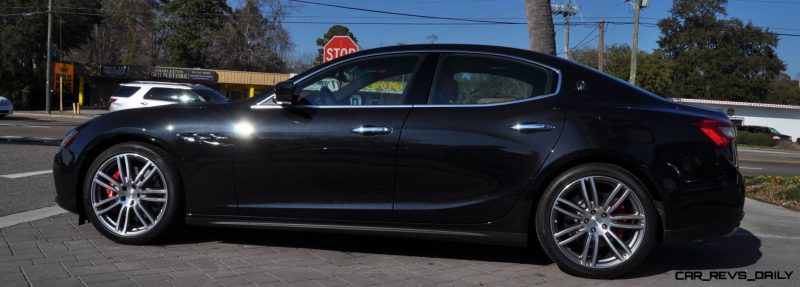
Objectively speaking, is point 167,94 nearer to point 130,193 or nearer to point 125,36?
point 130,193

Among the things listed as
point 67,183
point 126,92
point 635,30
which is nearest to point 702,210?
point 67,183

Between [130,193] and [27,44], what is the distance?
4758cm

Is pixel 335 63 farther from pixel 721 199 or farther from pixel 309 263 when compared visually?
pixel 721 199

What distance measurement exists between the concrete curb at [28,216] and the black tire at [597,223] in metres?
4.14

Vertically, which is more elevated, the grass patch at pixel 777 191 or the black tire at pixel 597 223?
the black tire at pixel 597 223

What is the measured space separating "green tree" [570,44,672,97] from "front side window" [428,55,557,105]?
160 feet

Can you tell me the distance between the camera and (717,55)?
6994 centimetres

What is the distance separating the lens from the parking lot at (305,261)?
3877 millimetres

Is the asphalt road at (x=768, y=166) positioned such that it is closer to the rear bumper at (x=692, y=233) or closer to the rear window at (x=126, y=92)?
the rear bumper at (x=692, y=233)

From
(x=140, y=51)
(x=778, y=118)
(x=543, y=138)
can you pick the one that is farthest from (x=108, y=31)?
(x=543, y=138)

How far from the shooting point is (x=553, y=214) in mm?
4027

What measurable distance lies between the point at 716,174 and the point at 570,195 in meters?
0.91

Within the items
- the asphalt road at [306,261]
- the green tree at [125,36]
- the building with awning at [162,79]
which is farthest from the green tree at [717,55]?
the asphalt road at [306,261]

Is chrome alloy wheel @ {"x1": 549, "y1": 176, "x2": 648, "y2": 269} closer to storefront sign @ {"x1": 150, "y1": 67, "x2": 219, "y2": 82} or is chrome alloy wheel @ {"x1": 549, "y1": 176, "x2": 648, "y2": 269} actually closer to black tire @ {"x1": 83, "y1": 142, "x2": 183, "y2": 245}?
black tire @ {"x1": 83, "y1": 142, "x2": 183, "y2": 245}
